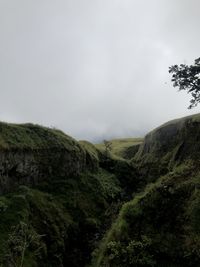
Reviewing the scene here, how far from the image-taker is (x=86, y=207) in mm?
42625

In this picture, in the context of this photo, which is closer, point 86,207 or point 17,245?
point 17,245

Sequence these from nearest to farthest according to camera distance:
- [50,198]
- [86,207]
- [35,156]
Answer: [50,198] < [35,156] < [86,207]

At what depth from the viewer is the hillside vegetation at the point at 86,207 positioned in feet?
93.0

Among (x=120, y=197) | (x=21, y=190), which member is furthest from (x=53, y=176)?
(x=120, y=197)

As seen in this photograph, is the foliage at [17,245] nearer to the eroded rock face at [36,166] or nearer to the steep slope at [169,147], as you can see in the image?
the eroded rock face at [36,166]

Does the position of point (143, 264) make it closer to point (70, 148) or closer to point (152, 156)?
point (70, 148)

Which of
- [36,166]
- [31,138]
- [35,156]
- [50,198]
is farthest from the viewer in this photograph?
[31,138]

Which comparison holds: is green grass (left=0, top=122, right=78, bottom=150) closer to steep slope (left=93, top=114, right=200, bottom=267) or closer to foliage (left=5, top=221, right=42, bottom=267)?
foliage (left=5, top=221, right=42, bottom=267)

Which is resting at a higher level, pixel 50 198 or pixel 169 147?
pixel 169 147

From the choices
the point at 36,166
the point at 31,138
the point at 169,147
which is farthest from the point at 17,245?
the point at 169,147

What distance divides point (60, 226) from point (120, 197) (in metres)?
14.4

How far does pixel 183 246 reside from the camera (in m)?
27.7

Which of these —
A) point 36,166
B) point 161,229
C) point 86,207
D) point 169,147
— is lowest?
point 86,207

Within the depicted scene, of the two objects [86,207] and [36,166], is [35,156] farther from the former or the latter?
[86,207]
